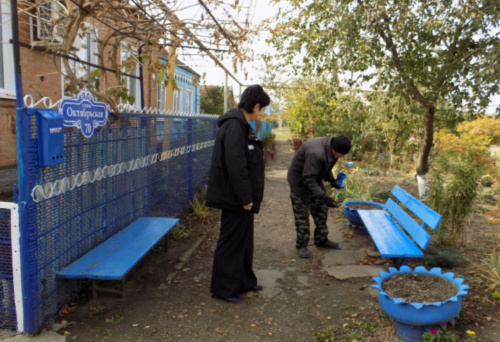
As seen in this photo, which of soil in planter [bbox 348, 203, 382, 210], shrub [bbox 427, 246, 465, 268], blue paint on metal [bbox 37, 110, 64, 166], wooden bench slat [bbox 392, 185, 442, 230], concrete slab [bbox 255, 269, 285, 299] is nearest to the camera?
blue paint on metal [bbox 37, 110, 64, 166]

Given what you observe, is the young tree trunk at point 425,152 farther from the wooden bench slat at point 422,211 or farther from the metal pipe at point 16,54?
the metal pipe at point 16,54

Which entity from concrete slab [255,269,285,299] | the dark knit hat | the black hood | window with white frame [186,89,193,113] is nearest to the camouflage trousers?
concrete slab [255,269,285,299]

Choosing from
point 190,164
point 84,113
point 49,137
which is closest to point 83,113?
point 84,113

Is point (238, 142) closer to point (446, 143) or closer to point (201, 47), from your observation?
point (201, 47)

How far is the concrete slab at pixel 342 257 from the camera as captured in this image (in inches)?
189

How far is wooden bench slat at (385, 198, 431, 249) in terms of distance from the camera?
3.81 meters

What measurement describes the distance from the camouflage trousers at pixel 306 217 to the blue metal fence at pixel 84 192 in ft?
6.31

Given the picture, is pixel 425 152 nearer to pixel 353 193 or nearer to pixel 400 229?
pixel 353 193

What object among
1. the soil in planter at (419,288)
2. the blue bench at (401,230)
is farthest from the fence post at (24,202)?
the blue bench at (401,230)

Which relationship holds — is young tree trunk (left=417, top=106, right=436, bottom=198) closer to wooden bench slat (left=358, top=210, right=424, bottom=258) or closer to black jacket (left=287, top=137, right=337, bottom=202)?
wooden bench slat (left=358, top=210, right=424, bottom=258)

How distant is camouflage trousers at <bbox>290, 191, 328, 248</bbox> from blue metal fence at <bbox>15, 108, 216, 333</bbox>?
1.92 meters

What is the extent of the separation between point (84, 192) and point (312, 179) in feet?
7.99

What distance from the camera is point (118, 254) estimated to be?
146 inches

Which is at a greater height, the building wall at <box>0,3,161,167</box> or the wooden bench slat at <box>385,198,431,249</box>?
the building wall at <box>0,3,161,167</box>
